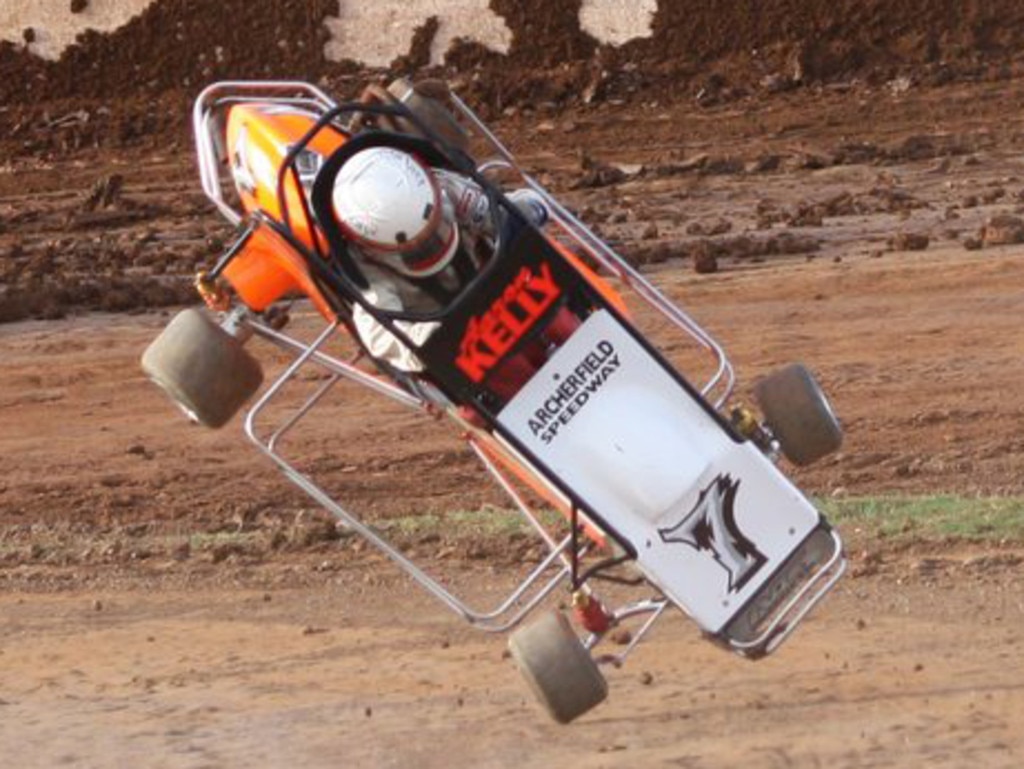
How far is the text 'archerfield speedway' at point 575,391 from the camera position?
9.91 meters

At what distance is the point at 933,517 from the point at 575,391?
295 cm

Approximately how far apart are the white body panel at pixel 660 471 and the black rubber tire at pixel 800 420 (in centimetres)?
34

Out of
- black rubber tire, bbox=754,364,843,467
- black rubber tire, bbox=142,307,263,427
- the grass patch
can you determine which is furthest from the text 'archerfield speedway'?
the grass patch

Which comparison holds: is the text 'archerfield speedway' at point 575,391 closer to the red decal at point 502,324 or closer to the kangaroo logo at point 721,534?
the red decal at point 502,324

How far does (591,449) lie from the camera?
990 centimetres

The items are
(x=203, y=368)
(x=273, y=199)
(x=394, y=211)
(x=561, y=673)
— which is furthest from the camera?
(x=273, y=199)

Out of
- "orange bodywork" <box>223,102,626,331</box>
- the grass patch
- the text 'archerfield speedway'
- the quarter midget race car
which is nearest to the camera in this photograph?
the quarter midget race car

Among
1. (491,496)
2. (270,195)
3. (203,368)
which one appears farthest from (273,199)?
(491,496)

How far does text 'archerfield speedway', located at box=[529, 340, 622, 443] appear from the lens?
991 cm

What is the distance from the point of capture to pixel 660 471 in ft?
32.4

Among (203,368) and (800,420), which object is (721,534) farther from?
(203,368)

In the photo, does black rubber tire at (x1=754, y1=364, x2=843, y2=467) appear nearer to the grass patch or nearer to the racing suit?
the racing suit

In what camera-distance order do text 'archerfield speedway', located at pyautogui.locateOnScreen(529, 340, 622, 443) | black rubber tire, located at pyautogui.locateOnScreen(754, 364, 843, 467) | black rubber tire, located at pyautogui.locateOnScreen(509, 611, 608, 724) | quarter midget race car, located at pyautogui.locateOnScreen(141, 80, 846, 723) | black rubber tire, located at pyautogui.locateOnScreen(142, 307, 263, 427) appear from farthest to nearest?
black rubber tire, located at pyautogui.locateOnScreen(754, 364, 843, 467), black rubber tire, located at pyautogui.locateOnScreen(142, 307, 263, 427), text 'archerfield speedway', located at pyautogui.locateOnScreen(529, 340, 622, 443), quarter midget race car, located at pyautogui.locateOnScreen(141, 80, 846, 723), black rubber tire, located at pyautogui.locateOnScreen(509, 611, 608, 724)

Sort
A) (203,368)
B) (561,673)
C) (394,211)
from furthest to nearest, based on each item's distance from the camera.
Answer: (203,368)
(394,211)
(561,673)
